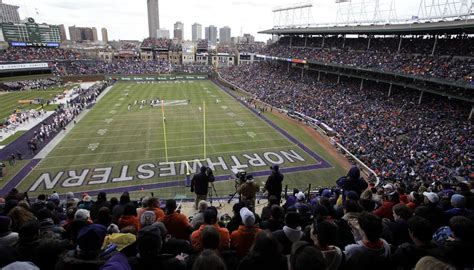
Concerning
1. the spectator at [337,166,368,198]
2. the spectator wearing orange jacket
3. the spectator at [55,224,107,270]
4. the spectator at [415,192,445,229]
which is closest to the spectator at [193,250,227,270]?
the spectator at [55,224,107,270]

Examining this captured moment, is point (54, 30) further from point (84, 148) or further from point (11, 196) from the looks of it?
point (11, 196)

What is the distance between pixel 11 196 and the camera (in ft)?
29.3

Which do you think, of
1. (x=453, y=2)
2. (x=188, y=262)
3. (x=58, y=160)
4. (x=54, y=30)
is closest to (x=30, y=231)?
(x=188, y=262)

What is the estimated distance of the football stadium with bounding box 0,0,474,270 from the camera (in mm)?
3930

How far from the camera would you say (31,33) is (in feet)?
264

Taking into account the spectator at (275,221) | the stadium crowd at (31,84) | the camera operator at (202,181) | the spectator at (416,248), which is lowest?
the stadium crowd at (31,84)

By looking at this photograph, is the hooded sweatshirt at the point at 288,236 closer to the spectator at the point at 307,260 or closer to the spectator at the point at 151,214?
the spectator at the point at 307,260

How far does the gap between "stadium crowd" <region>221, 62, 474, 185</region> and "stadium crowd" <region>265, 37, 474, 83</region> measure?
3.55 m

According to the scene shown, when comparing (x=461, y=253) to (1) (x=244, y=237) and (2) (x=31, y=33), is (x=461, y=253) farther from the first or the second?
(2) (x=31, y=33)

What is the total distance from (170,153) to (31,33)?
263 ft

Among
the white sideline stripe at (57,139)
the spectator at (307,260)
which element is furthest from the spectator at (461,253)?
the white sideline stripe at (57,139)

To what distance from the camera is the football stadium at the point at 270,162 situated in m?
3.93

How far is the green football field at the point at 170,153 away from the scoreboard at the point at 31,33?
56.1 m

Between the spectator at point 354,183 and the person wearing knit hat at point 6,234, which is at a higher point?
the person wearing knit hat at point 6,234
